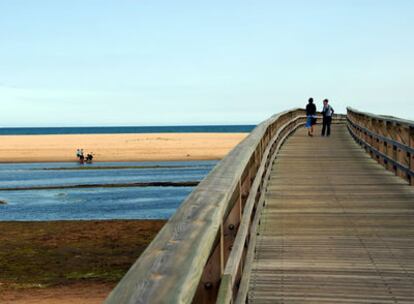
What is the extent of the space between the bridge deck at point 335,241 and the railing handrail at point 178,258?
3118mm

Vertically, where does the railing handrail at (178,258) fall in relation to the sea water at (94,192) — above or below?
above

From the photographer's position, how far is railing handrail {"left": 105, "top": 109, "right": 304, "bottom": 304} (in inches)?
83.1

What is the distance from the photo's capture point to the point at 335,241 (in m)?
8.57

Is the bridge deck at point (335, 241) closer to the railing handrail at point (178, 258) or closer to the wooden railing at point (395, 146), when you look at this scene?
the wooden railing at point (395, 146)

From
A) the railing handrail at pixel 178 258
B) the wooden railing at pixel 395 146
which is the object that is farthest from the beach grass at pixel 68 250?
the railing handrail at pixel 178 258

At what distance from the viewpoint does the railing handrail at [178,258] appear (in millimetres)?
2111

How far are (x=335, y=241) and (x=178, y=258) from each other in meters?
6.41

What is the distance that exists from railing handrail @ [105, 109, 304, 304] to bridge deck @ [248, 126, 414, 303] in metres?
3.12

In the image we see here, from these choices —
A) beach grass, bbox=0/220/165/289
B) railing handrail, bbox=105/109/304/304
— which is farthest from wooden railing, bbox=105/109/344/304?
beach grass, bbox=0/220/165/289

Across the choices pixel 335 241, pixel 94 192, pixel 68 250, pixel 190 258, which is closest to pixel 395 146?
pixel 335 241

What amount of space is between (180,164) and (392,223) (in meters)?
58.5

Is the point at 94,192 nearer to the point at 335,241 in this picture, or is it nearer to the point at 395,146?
the point at 395,146

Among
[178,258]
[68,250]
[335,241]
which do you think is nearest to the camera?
[178,258]

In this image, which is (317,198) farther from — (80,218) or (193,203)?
(80,218)
